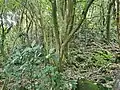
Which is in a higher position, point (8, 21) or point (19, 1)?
point (19, 1)

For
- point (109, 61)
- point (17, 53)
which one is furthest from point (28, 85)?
point (109, 61)

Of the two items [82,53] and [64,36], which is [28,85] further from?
[82,53]

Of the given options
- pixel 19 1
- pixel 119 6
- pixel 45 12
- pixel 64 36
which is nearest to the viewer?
pixel 64 36

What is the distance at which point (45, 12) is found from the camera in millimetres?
6758

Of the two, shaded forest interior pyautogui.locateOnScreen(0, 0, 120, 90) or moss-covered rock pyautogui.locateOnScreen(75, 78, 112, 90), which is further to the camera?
moss-covered rock pyautogui.locateOnScreen(75, 78, 112, 90)

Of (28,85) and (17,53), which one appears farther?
(28,85)

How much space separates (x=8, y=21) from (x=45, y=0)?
1.68 m

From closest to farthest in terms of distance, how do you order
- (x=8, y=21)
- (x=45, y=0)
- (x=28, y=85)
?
(x=28, y=85) < (x=45, y=0) < (x=8, y=21)

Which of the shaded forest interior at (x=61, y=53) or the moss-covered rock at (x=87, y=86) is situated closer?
the shaded forest interior at (x=61, y=53)

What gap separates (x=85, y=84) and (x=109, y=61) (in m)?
1.65

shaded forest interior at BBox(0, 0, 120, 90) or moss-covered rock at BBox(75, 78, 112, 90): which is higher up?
shaded forest interior at BBox(0, 0, 120, 90)

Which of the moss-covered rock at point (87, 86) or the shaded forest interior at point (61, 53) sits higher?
the shaded forest interior at point (61, 53)

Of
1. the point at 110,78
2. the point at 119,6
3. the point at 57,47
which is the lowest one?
the point at 110,78

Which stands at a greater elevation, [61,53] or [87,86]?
[61,53]
